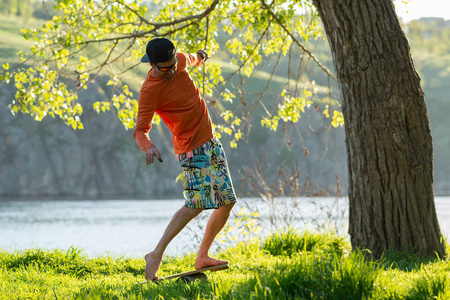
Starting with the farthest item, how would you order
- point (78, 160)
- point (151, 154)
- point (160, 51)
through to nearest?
point (78, 160) < point (160, 51) < point (151, 154)

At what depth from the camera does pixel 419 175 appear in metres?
4.82

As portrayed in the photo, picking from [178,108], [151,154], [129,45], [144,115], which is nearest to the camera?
[151,154]

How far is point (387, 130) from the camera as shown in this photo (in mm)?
4781

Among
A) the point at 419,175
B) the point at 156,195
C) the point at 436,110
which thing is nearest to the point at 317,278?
the point at 419,175

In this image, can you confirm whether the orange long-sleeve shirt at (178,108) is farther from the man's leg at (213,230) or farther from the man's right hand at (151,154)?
the man's leg at (213,230)

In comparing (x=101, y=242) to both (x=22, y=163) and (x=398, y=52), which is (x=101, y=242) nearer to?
(x=398, y=52)

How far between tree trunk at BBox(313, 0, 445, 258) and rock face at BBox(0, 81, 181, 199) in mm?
62743

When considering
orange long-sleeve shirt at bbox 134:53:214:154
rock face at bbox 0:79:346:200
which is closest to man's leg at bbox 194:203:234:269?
orange long-sleeve shirt at bbox 134:53:214:154

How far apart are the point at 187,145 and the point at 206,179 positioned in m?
0.32

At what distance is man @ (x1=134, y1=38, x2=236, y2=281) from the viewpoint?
12.7ft

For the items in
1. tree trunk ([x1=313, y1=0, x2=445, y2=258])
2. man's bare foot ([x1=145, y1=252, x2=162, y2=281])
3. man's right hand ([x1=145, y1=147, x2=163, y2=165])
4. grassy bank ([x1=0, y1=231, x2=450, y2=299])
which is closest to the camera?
grassy bank ([x1=0, y1=231, x2=450, y2=299])

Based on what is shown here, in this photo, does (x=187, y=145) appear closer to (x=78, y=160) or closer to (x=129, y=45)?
(x=129, y=45)

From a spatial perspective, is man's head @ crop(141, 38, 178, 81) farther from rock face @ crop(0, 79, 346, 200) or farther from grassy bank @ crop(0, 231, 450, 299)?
rock face @ crop(0, 79, 346, 200)

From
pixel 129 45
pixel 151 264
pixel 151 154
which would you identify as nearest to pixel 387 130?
pixel 151 154
